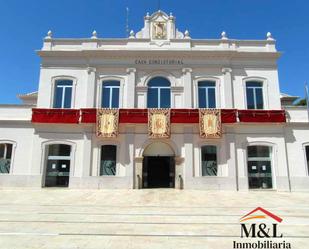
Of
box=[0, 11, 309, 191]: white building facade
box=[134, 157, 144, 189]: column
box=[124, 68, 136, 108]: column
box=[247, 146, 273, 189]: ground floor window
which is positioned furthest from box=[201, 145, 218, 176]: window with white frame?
box=[124, 68, 136, 108]: column

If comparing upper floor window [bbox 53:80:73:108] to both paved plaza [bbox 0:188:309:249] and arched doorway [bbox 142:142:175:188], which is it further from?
paved plaza [bbox 0:188:309:249]

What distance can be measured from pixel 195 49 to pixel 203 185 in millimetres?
9892

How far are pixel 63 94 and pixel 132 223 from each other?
13488mm

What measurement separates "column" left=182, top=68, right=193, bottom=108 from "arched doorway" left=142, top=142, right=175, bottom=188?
3399 mm

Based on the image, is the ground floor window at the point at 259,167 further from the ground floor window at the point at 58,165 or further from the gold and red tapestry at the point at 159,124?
the ground floor window at the point at 58,165

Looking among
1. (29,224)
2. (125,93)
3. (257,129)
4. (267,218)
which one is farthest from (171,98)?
(29,224)

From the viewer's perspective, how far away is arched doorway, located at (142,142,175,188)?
18.2 metres

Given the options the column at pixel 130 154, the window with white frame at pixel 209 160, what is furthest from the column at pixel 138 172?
the window with white frame at pixel 209 160

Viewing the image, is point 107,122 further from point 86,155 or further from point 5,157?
point 5,157

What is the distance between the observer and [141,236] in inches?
259

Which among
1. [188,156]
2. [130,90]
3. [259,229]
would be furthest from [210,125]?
[259,229]

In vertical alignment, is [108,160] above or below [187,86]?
below

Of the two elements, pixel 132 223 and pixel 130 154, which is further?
pixel 130 154

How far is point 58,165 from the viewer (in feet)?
59.2
